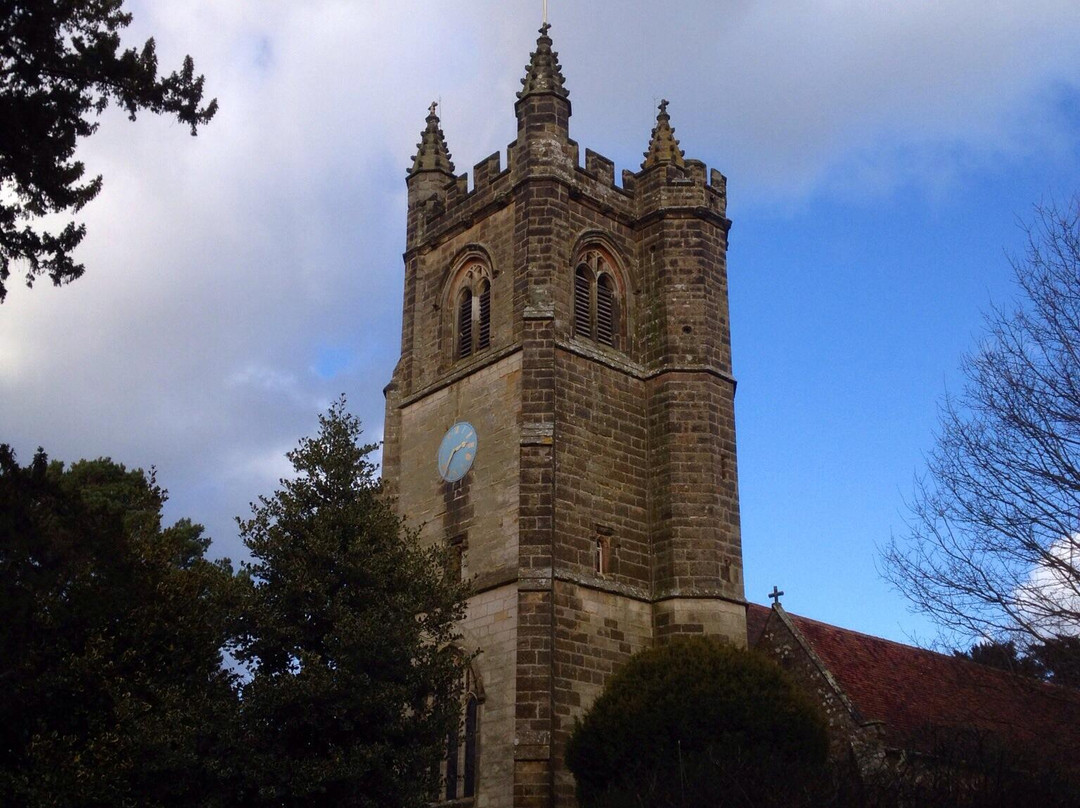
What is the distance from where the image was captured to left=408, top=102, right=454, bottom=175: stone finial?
100 ft

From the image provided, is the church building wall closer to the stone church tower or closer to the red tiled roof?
the stone church tower

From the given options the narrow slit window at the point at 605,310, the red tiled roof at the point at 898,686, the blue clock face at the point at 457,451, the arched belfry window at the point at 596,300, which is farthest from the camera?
the narrow slit window at the point at 605,310

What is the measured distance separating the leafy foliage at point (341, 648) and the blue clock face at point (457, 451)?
5.21 m

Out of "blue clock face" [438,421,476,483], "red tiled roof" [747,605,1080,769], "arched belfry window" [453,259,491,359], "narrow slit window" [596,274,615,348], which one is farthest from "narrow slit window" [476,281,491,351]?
"red tiled roof" [747,605,1080,769]

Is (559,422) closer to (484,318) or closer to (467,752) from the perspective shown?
(484,318)

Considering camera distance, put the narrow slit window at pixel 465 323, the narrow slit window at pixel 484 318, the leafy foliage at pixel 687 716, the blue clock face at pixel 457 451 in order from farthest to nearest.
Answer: the narrow slit window at pixel 465 323, the narrow slit window at pixel 484 318, the blue clock face at pixel 457 451, the leafy foliage at pixel 687 716

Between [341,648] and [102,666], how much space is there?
3427 mm

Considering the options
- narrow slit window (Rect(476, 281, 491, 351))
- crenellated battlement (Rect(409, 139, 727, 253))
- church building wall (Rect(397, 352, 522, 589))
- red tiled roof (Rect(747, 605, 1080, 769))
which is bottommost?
red tiled roof (Rect(747, 605, 1080, 769))

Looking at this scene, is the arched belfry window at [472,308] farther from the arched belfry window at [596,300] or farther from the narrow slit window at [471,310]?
the arched belfry window at [596,300]

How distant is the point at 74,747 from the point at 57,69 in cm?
939

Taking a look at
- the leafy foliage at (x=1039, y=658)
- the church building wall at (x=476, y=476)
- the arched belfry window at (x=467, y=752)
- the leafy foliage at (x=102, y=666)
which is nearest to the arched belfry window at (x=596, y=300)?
the church building wall at (x=476, y=476)

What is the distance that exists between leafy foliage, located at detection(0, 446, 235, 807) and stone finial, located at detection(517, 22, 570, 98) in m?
13.4

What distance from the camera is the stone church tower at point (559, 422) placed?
2233 cm

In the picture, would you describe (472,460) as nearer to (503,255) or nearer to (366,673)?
(503,255)
